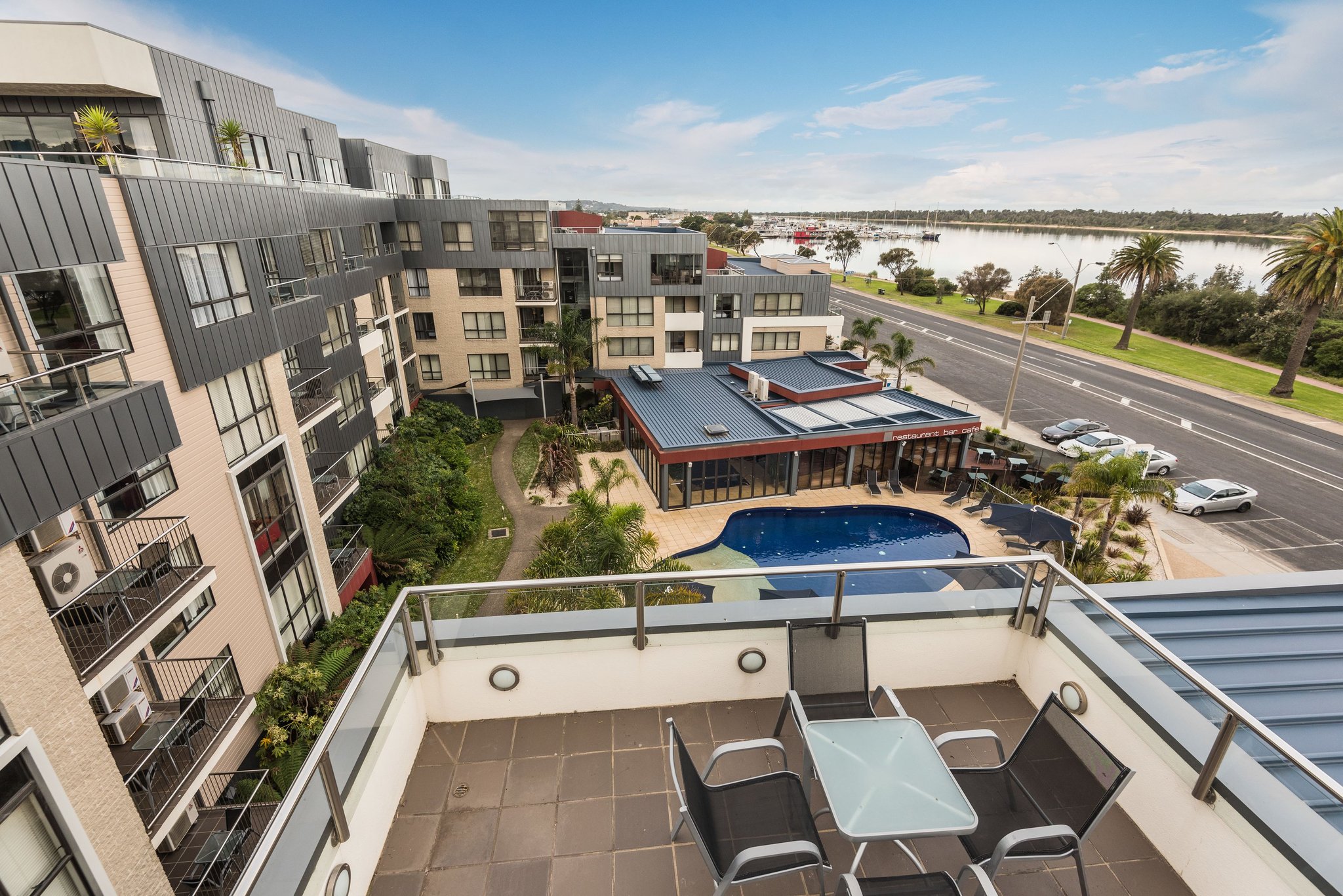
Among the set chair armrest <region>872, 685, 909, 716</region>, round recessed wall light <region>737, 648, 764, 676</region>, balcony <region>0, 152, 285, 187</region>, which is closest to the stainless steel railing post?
chair armrest <region>872, 685, 909, 716</region>

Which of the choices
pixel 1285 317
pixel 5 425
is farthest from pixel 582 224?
pixel 1285 317

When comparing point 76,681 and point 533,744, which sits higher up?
point 533,744

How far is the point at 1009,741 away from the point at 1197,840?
143 cm

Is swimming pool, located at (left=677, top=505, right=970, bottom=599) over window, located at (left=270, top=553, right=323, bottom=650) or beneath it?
beneath

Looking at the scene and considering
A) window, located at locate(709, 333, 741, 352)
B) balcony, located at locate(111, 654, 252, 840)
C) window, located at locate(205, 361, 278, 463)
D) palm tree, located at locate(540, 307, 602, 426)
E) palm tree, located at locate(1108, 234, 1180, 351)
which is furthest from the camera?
palm tree, located at locate(1108, 234, 1180, 351)

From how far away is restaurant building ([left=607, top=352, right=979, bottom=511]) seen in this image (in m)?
24.5

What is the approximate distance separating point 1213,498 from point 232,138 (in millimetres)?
38157

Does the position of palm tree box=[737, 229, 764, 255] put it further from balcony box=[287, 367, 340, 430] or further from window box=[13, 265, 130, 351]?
window box=[13, 265, 130, 351]

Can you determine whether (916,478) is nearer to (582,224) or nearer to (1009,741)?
(1009,741)

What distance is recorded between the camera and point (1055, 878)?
4219mm

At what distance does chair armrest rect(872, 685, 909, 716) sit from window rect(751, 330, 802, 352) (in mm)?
31697

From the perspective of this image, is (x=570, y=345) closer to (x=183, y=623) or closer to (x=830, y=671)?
(x=183, y=623)

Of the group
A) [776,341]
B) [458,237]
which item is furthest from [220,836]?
[776,341]

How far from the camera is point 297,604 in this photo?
15.3 meters
